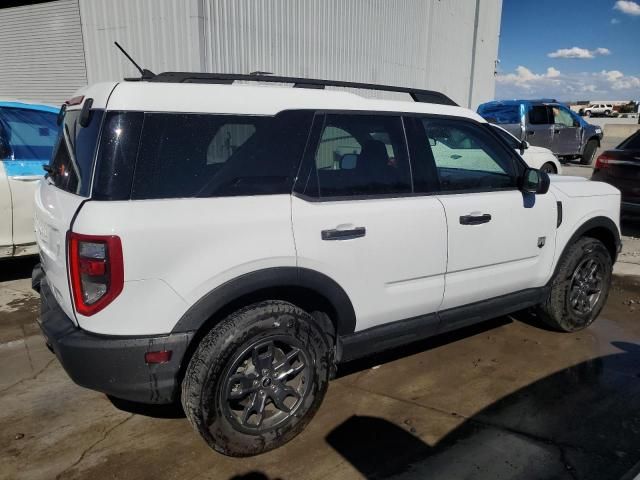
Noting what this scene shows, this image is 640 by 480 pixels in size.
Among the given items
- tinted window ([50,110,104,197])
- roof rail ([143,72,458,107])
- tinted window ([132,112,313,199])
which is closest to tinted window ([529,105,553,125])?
roof rail ([143,72,458,107])

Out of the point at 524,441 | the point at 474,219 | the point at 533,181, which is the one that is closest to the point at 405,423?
the point at 524,441

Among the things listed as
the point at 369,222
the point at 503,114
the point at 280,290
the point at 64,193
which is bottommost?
the point at 280,290

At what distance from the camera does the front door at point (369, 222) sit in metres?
2.49

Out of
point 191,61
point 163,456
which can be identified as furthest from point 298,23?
point 163,456

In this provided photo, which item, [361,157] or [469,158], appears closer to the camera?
[361,157]

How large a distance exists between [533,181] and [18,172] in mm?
4455

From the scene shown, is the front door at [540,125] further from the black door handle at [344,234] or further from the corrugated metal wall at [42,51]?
the black door handle at [344,234]

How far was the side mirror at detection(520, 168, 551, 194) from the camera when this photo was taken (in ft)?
10.9

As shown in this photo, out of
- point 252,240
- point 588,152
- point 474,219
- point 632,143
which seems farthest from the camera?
point 588,152

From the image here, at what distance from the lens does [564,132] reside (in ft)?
45.9

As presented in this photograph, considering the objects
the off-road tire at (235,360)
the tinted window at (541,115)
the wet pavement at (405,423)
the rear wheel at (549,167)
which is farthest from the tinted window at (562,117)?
the off-road tire at (235,360)

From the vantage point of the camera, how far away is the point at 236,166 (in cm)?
235

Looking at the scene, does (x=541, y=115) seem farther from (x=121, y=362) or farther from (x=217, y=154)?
(x=121, y=362)

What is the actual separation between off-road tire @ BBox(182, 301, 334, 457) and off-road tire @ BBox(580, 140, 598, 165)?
49.7 ft
